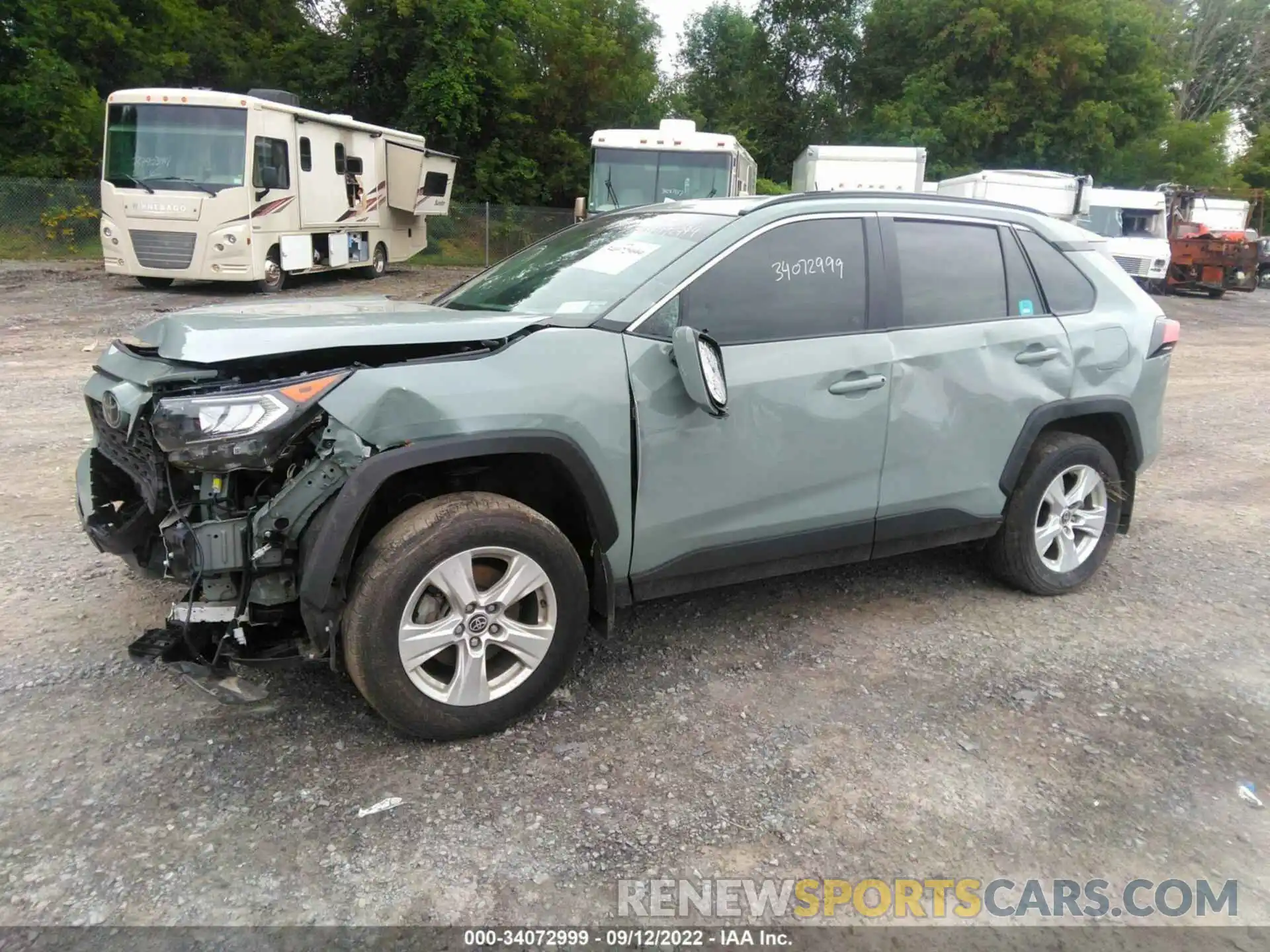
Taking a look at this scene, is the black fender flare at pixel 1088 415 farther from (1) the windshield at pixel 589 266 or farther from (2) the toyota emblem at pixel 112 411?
(2) the toyota emblem at pixel 112 411

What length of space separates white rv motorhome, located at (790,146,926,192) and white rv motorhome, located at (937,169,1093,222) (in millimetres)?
2929

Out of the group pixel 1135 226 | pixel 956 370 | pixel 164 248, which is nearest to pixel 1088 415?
pixel 956 370

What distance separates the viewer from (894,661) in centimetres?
388

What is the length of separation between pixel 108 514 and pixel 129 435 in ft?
2.30

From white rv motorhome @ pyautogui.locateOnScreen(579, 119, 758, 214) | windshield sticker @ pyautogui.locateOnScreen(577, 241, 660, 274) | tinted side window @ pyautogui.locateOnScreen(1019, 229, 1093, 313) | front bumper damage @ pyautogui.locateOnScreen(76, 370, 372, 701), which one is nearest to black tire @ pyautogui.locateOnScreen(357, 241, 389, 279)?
white rv motorhome @ pyautogui.locateOnScreen(579, 119, 758, 214)

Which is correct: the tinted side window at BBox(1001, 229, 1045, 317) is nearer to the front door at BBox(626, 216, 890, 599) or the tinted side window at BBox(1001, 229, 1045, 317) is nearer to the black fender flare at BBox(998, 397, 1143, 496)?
the black fender flare at BBox(998, 397, 1143, 496)

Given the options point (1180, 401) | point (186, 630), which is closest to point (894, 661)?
point (186, 630)

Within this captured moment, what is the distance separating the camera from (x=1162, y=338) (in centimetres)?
466

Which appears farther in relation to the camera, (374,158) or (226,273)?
(374,158)

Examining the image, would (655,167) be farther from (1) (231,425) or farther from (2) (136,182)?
(1) (231,425)

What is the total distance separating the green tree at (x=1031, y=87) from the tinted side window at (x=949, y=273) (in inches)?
1140

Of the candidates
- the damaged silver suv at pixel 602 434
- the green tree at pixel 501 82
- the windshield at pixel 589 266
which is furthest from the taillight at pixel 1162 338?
the green tree at pixel 501 82

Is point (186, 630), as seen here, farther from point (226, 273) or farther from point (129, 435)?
point (226, 273)

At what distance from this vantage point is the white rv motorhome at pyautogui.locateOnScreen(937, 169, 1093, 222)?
1922 centimetres
